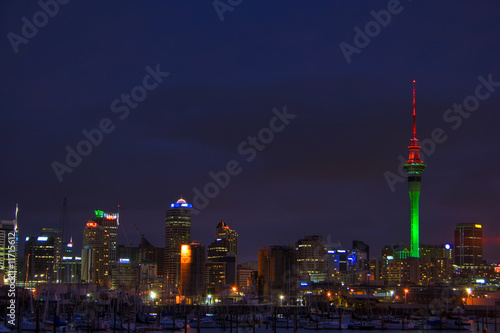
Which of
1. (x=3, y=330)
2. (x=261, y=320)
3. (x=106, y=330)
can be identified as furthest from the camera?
(x=261, y=320)

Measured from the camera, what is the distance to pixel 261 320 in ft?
582

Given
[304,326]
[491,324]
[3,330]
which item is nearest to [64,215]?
[3,330]

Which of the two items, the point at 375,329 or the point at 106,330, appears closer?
the point at 106,330

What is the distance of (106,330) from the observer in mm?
131500

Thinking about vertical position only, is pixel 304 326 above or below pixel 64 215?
below

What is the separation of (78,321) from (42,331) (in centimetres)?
2761

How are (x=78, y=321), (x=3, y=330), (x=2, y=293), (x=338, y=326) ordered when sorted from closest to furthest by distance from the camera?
1. (x=3, y=330)
2. (x=78, y=321)
3. (x=338, y=326)
4. (x=2, y=293)

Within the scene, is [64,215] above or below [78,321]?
above

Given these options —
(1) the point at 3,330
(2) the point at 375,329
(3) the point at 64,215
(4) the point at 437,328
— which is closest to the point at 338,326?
(2) the point at 375,329

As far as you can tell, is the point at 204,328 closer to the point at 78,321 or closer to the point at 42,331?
the point at 78,321

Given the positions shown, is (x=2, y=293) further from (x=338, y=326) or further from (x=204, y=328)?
(x=338, y=326)

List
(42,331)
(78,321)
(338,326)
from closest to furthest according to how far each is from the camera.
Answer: (42,331) → (78,321) → (338,326)

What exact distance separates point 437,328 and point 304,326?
1090 inches

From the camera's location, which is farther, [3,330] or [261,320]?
[261,320]
